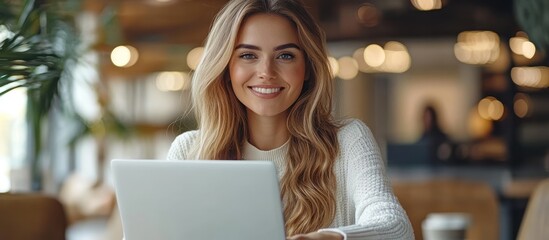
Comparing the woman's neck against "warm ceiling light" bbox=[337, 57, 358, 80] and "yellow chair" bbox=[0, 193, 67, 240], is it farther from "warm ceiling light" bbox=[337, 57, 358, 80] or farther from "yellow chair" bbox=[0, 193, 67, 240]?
"warm ceiling light" bbox=[337, 57, 358, 80]

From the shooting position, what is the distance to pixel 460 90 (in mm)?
18406

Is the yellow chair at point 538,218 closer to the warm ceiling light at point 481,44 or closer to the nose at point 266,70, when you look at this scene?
the nose at point 266,70

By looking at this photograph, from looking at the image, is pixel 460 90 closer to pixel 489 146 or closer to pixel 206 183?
pixel 489 146

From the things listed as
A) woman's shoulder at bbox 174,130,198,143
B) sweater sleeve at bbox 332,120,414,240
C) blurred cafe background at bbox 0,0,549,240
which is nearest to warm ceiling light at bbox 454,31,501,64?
blurred cafe background at bbox 0,0,549,240

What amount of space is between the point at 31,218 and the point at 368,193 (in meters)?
1.78

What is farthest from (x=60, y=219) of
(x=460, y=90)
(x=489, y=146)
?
(x=460, y=90)

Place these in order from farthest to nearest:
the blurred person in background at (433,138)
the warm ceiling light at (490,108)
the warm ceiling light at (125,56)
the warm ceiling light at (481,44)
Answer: the warm ceiling light at (490,108)
the warm ceiling light at (481,44)
the blurred person in background at (433,138)
the warm ceiling light at (125,56)

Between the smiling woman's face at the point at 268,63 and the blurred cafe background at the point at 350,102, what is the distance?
8.41ft

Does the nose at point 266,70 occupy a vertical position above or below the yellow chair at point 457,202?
above

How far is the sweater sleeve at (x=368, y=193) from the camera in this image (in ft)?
5.57

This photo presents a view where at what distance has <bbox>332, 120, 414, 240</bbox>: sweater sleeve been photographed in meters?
1.70

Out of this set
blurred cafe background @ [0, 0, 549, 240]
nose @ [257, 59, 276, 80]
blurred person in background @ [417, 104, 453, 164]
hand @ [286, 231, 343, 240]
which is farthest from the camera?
blurred person in background @ [417, 104, 453, 164]

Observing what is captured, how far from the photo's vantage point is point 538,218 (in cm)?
323

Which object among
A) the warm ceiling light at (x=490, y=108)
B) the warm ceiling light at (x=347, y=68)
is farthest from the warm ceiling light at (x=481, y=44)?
the warm ceiling light at (x=490, y=108)
